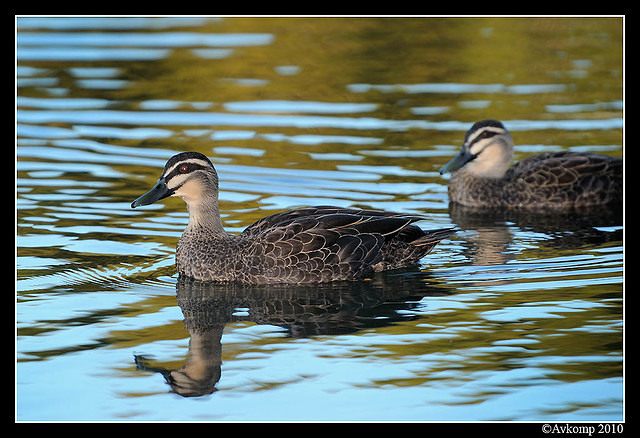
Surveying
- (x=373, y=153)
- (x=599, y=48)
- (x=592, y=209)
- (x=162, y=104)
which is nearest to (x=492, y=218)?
(x=592, y=209)

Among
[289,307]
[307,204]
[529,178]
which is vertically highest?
[529,178]

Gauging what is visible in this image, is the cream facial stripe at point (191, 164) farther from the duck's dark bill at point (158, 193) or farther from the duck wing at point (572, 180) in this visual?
the duck wing at point (572, 180)

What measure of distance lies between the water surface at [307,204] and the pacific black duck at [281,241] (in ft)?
0.62

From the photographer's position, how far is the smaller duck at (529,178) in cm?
1566

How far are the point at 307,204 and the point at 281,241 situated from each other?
140 inches

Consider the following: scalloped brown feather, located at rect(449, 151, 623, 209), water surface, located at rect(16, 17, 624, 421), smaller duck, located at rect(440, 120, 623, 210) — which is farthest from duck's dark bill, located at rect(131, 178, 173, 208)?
scalloped brown feather, located at rect(449, 151, 623, 209)

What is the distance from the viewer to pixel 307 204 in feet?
49.4

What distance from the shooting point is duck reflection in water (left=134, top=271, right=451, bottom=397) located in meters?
9.55

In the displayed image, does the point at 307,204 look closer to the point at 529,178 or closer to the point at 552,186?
the point at 529,178

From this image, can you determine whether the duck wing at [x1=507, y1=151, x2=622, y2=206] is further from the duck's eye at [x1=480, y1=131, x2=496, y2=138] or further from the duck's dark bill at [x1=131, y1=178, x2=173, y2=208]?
the duck's dark bill at [x1=131, y1=178, x2=173, y2=208]

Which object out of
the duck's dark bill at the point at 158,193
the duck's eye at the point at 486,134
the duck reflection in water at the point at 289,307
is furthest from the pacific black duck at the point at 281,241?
the duck's eye at the point at 486,134

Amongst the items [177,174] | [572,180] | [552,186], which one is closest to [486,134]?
[552,186]

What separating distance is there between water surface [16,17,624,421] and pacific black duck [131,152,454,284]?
19cm
